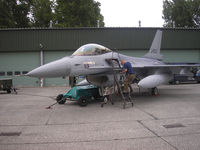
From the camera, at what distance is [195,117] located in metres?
6.23

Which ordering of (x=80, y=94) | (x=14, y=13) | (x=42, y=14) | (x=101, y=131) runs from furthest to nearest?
(x=42, y=14) < (x=14, y=13) < (x=80, y=94) < (x=101, y=131)

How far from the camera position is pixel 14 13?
3634 centimetres

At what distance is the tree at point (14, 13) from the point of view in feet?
110

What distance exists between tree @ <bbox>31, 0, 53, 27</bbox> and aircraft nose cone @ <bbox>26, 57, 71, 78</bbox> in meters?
36.3

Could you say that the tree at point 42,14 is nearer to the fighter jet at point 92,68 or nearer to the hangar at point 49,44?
the hangar at point 49,44

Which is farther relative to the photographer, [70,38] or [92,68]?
[70,38]

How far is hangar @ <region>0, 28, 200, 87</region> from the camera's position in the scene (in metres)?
20.2

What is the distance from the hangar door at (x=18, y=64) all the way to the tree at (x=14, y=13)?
1591cm

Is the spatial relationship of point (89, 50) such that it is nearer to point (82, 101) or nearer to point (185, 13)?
point (82, 101)

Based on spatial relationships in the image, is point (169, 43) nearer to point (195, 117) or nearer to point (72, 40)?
point (72, 40)

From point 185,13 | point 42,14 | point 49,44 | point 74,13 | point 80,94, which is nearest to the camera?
point 80,94

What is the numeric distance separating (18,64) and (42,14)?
80.0 feet

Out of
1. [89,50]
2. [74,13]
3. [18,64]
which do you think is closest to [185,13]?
[74,13]

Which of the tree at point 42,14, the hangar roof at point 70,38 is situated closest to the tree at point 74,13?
the tree at point 42,14
